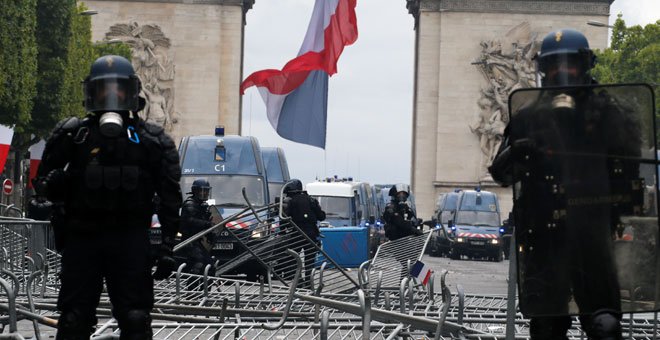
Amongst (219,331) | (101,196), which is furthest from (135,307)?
(219,331)

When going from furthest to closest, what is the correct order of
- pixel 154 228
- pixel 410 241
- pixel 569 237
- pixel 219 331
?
pixel 154 228, pixel 410 241, pixel 219 331, pixel 569 237

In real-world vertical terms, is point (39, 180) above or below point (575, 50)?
below

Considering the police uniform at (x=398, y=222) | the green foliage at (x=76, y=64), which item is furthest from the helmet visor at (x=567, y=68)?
the green foliage at (x=76, y=64)

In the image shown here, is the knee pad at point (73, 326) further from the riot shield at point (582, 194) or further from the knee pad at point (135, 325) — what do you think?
the riot shield at point (582, 194)

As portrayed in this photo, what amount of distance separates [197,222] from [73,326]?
982 centimetres

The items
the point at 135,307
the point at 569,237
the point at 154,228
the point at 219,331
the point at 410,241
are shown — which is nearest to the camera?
the point at 569,237

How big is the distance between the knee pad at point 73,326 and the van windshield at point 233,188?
17.6 m

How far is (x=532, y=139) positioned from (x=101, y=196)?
6.32 ft

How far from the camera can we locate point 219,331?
850 cm

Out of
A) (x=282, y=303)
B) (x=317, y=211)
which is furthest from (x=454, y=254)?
(x=282, y=303)

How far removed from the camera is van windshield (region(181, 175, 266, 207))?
25.0 metres

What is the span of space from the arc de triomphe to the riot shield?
5330 cm

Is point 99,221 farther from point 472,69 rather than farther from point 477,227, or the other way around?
point 472,69

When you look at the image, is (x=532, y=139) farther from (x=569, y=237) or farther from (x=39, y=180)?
(x=39, y=180)
